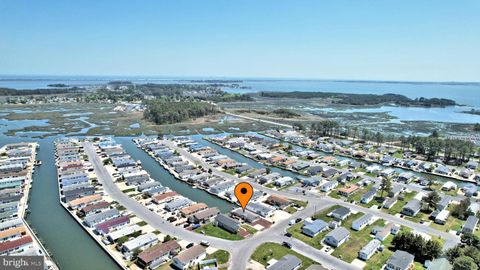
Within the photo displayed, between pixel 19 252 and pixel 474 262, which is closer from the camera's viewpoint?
pixel 474 262

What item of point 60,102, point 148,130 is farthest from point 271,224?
point 60,102

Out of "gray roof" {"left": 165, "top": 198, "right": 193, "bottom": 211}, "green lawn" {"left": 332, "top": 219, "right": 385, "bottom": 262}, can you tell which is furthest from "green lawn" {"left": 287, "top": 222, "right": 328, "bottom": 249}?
"gray roof" {"left": 165, "top": 198, "right": 193, "bottom": 211}

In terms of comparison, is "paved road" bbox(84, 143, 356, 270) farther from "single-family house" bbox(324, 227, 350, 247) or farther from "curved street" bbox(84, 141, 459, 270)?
"single-family house" bbox(324, 227, 350, 247)

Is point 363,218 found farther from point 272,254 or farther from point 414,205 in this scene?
point 272,254

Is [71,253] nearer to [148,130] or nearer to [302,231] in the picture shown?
[302,231]

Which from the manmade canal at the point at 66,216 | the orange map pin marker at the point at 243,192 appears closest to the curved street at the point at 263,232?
the orange map pin marker at the point at 243,192
